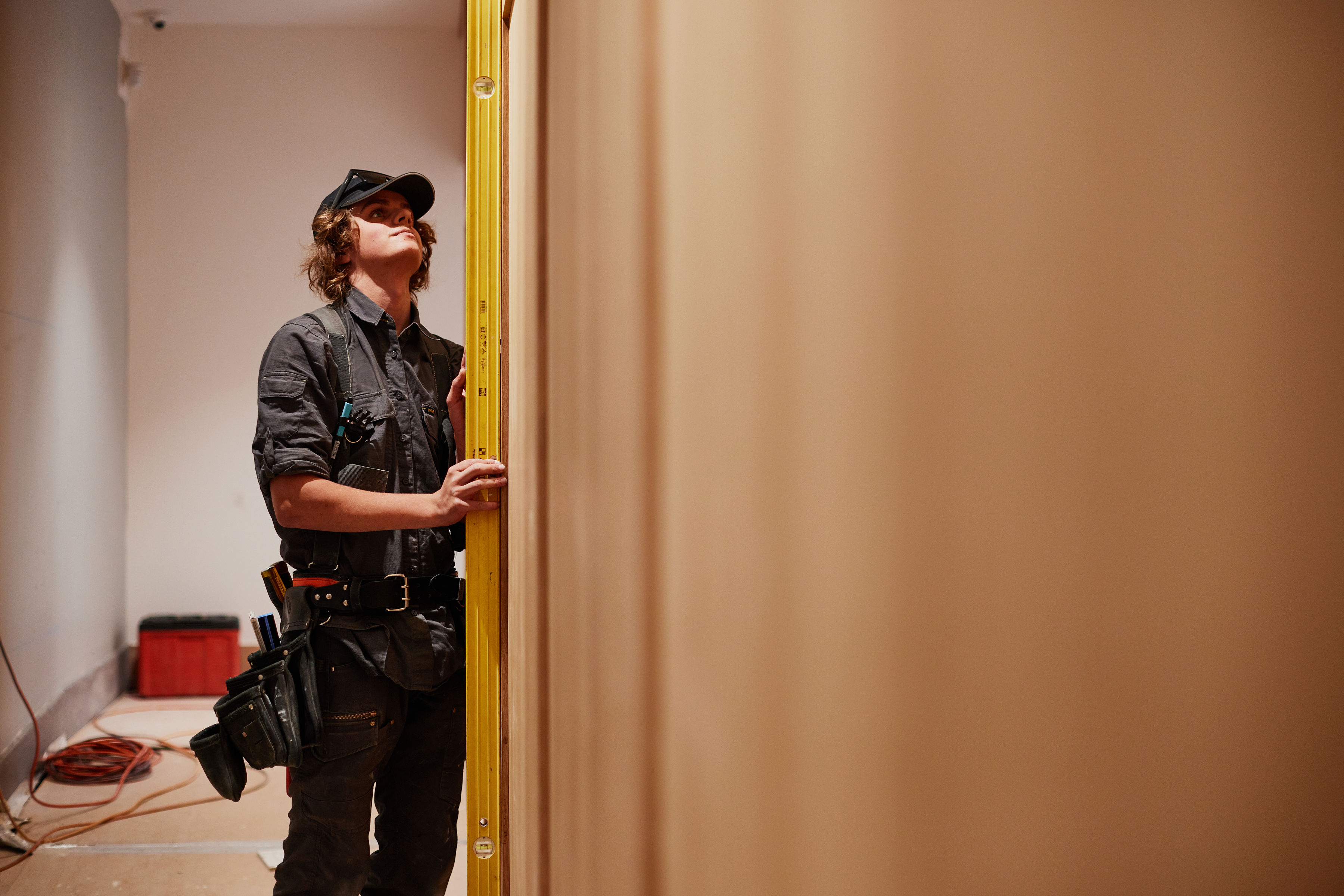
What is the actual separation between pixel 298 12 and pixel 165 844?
11.4 feet

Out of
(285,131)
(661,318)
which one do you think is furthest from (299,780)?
(285,131)

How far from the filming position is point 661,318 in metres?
0.19

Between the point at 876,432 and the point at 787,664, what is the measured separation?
0.04 metres

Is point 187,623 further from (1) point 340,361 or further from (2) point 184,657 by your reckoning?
(1) point 340,361

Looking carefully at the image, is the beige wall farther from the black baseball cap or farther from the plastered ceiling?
the plastered ceiling

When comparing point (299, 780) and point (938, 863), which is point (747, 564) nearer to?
point (938, 863)

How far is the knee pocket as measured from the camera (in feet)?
4.01

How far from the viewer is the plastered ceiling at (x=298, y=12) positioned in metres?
3.68

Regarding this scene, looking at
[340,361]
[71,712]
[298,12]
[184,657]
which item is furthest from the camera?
[298,12]

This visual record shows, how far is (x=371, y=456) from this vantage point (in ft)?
4.21

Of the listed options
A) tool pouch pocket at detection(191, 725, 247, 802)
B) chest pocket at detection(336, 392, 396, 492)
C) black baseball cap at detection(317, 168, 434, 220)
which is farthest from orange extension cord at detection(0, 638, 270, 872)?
black baseball cap at detection(317, 168, 434, 220)

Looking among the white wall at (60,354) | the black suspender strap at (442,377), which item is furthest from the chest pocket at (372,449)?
the white wall at (60,354)

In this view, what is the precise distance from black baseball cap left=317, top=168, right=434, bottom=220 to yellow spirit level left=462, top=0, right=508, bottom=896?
0.51m

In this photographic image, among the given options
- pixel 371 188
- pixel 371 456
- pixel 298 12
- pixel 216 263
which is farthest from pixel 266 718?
pixel 298 12
